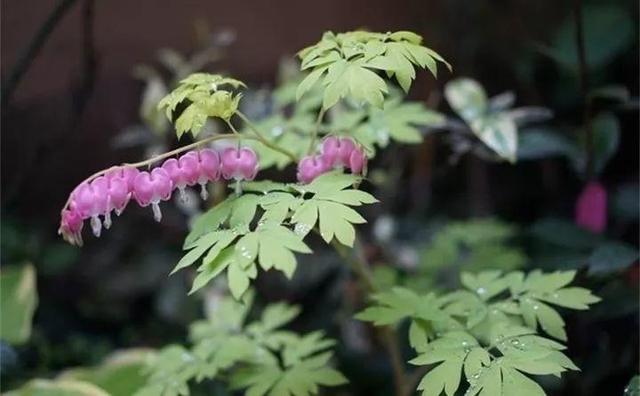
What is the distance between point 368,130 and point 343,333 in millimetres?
477

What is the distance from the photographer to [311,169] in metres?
0.82

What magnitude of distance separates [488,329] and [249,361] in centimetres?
28

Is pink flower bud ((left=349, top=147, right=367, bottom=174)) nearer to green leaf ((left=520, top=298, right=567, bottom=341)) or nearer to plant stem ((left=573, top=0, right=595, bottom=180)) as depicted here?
green leaf ((left=520, top=298, right=567, bottom=341))

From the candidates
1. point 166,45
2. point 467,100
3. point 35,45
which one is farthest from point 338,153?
point 166,45

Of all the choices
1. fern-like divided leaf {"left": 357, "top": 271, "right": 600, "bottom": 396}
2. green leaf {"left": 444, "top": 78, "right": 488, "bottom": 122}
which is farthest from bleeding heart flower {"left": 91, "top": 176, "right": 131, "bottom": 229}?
green leaf {"left": 444, "top": 78, "right": 488, "bottom": 122}

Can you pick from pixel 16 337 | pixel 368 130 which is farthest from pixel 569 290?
pixel 16 337

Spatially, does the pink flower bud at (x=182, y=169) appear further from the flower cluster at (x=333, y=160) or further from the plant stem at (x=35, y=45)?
the plant stem at (x=35, y=45)

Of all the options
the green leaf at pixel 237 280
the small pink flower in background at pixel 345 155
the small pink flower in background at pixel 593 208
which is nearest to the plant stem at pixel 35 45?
the small pink flower in background at pixel 345 155

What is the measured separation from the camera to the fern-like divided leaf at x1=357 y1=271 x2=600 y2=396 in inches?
27.8

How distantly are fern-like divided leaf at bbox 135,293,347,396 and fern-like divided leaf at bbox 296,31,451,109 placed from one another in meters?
0.24

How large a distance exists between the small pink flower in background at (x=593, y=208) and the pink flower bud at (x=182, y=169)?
2.11 feet

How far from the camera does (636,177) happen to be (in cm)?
158

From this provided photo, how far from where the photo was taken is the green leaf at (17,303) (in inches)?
45.8

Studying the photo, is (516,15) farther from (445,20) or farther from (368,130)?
(368,130)
